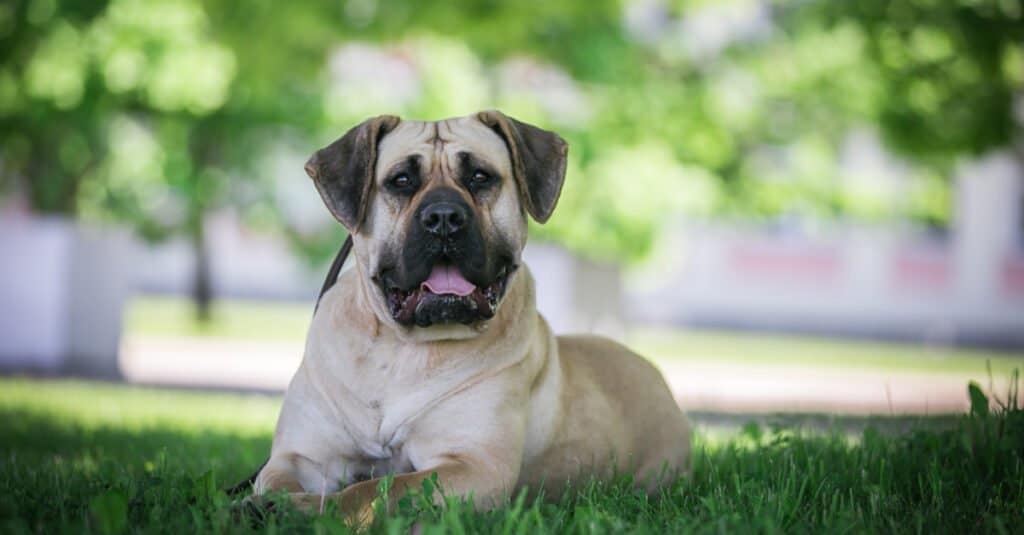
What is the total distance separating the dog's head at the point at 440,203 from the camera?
3.81 meters

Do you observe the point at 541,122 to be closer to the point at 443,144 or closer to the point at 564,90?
the point at 564,90

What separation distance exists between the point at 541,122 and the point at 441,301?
999 centimetres

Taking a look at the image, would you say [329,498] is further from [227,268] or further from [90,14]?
[227,268]

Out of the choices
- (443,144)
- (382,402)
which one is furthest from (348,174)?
(382,402)

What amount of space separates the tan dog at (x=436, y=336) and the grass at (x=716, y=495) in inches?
9.7

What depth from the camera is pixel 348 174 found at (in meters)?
4.03

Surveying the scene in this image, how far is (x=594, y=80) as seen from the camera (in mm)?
13828

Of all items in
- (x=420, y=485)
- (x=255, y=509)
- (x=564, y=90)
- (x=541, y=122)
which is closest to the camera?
(x=255, y=509)

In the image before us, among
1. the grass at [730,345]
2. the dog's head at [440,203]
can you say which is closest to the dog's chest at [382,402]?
the dog's head at [440,203]

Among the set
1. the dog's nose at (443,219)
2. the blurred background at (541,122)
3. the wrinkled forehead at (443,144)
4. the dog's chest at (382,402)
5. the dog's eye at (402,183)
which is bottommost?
the dog's chest at (382,402)

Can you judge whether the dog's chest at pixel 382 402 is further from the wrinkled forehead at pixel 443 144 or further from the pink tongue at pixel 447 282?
the wrinkled forehead at pixel 443 144

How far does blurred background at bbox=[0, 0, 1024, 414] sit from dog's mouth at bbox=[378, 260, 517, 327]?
7.27 metres

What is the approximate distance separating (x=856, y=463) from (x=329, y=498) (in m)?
2.21

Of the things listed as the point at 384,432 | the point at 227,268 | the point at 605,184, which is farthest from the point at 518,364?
the point at 227,268
